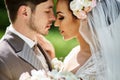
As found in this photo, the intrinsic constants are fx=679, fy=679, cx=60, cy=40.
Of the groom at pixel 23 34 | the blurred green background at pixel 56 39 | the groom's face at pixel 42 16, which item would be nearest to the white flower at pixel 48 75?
the groom at pixel 23 34

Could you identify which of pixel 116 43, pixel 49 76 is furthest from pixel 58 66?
pixel 116 43

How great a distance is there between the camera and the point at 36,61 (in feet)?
13.0

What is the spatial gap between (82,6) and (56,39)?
27 centimetres

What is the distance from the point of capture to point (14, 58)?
3.91 meters

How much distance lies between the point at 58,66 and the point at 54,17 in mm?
293

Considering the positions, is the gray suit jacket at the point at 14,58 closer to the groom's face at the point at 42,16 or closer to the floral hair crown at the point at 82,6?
the groom's face at the point at 42,16

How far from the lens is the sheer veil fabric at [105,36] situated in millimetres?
3898

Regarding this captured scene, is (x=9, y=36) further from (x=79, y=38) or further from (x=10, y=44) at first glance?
(x=79, y=38)

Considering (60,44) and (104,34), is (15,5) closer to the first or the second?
(60,44)

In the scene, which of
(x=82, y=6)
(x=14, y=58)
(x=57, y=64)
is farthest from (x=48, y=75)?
(x=82, y=6)

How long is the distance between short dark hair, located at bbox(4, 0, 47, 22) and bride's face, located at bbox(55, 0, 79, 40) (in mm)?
125

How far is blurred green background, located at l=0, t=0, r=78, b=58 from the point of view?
13.0 feet

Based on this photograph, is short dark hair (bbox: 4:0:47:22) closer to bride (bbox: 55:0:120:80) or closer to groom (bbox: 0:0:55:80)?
groom (bbox: 0:0:55:80)

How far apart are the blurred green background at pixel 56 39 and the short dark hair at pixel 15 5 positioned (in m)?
0.05
